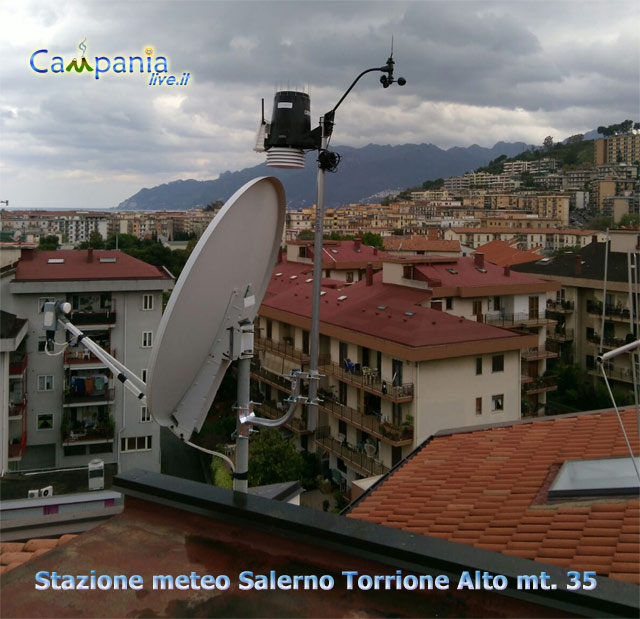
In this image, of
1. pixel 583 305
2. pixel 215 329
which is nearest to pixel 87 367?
pixel 215 329

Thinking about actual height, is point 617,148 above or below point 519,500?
above

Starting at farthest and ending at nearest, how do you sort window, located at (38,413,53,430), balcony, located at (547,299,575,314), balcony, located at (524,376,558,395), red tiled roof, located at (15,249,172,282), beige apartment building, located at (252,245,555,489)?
balcony, located at (547,299,575,314) < balcony, located at (524,376,558,395) < window, located at (38,413,53,430) < red tiled roof, located at (15,249,172,282) < beige apartment building, located at (252,245,555,489)

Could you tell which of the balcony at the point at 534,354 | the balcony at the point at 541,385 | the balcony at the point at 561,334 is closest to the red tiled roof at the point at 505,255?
the balcony at the point at 561,334

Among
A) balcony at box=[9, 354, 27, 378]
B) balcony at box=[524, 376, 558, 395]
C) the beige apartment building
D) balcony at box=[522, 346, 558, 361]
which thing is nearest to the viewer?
balcony at box=[9, 354, 27, 378]

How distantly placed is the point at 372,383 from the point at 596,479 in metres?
13.7

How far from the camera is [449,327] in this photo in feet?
A: 61.0

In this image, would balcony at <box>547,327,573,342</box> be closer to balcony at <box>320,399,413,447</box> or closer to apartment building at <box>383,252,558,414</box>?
apartment building at <box>383,252,558,414</box>

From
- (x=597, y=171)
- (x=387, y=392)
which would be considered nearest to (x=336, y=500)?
(x=387, y=392)

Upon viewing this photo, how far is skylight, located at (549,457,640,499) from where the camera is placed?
4770 mm

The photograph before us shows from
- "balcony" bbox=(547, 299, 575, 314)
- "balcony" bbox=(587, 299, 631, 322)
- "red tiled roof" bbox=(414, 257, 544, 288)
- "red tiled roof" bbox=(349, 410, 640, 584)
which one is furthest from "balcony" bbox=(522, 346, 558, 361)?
"red tiled roof" bbox=(349, 410, 640, 584)

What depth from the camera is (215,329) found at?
348 cm

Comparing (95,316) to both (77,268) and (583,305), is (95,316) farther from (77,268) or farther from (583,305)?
(583,305)

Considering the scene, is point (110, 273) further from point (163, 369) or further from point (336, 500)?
point (163, 369)

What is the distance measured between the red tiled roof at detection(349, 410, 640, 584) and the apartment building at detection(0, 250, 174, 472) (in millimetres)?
13820
